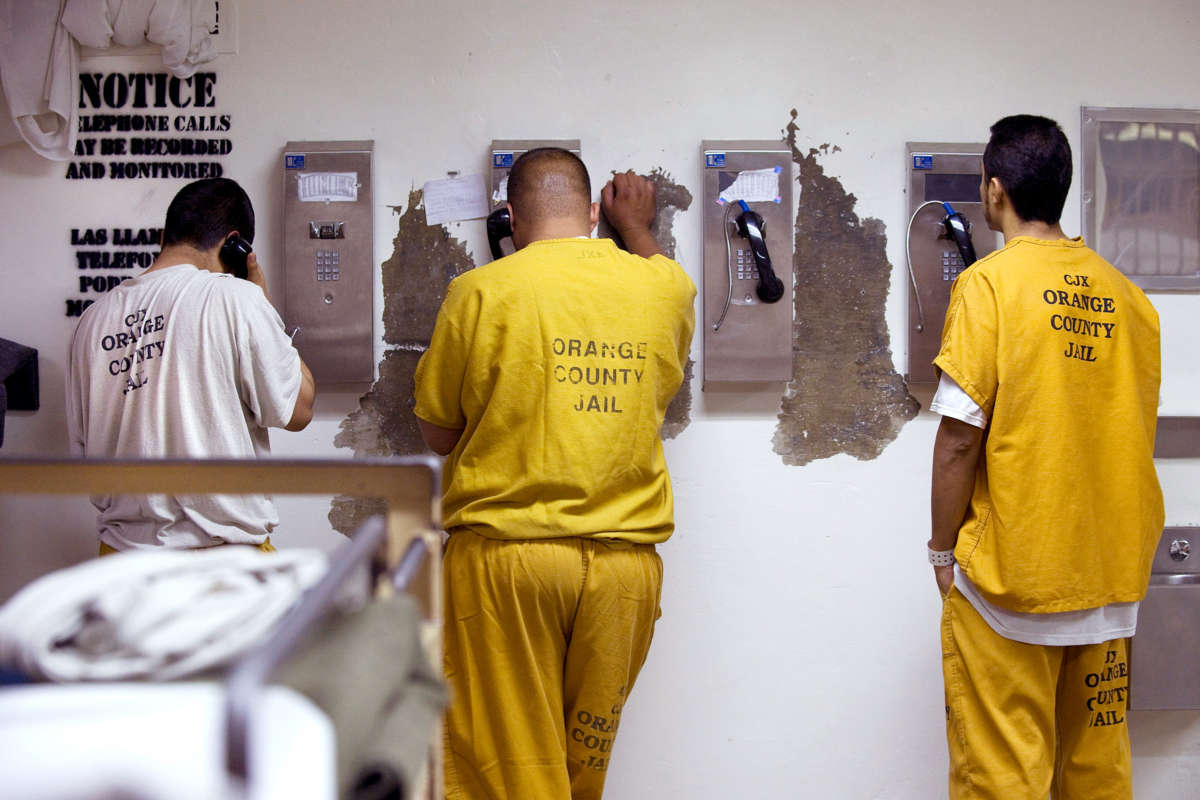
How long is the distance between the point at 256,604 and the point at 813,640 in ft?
6.52

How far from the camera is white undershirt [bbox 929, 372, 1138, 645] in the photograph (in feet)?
5.85

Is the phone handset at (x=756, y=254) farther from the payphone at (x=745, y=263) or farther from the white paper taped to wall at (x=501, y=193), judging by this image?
the white paper taped to wall at (x=501, y=193)

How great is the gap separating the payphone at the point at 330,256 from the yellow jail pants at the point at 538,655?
2.17 feet

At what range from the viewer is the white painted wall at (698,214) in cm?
234

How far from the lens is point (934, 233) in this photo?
235cm

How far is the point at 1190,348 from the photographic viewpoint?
8.00ft

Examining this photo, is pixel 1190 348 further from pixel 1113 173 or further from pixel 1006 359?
pixel 1006 359

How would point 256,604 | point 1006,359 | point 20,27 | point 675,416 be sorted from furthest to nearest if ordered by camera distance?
1. point 675,416
2. point 20,27
3. point 1006,359
4. point 256,604

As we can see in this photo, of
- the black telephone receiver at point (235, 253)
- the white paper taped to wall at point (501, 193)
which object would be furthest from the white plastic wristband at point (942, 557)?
the black telephone receiver at point (235, 253)

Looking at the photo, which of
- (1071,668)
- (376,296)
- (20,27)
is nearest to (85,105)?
(20,27)

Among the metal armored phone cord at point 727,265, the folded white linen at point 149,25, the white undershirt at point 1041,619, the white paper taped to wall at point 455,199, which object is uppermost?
the folded white linen at point 149,25

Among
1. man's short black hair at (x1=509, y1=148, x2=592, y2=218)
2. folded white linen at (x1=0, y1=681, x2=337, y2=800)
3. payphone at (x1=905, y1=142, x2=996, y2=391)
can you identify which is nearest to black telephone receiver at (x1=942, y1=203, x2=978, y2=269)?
payphone at (x1=905, y1=142, x2=996, y2=391)

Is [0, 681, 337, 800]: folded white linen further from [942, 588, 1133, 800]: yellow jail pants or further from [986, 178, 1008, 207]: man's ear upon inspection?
[986, 178, 1008, 207]: man's ear

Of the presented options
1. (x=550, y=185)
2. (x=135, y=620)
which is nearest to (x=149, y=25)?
(x=550, y=185)
